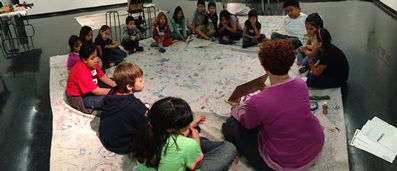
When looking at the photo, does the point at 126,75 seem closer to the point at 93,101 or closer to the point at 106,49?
the point at 93,101

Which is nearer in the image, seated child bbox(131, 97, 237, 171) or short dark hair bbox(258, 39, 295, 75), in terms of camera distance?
seated child bbox(131, 97, 237, 171)

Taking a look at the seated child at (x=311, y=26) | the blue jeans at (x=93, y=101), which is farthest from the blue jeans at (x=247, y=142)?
the seated child at (x=311, y=26)

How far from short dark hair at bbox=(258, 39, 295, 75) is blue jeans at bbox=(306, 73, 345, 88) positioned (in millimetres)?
1402

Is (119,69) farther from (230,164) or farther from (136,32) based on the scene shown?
(136,32)

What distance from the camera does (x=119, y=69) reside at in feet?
7.35

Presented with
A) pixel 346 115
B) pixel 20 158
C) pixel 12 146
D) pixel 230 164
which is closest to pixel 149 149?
pixel 230 164

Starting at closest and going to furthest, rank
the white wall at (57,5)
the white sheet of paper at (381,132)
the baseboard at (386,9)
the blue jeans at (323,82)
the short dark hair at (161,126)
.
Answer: the short dark hair at (161,126) → the white sheet of paper at (381,132) → the blue jeans at (323,82) → the baseboard at (386,9) → the white wall at (57,5)

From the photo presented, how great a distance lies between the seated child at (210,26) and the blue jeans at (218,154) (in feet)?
8.88

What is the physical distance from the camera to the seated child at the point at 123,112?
2.16m

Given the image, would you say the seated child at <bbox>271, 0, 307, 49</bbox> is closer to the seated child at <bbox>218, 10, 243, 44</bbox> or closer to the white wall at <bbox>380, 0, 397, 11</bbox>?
the seated child at <bbox>218, 10, 243, 44</bbox>

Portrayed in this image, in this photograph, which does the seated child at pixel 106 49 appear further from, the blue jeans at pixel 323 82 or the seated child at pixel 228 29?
the blue jeans at pixel 323 82

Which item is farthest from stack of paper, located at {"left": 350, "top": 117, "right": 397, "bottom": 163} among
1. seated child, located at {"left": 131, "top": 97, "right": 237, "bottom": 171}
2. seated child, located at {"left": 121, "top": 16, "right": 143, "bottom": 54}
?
seated child, located at {"left": 121, "top": 16, "right": 143, "bottom": 54}

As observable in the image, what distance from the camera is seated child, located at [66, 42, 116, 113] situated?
2.82m

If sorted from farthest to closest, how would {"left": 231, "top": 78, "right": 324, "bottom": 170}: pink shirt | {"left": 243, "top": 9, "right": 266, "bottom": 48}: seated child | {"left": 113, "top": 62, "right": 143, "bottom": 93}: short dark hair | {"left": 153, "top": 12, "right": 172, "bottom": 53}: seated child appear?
{"left": 153, "top": 12, "right": 172, "bottom": 53}: seated child → {"left": 243, "top": 9, "right": 266, "bottom": 48}: seated child → {"left": 113, "top": 62, "right": 143, "bottom": 93}: short dark hair → {"left": 231, "top": 78, "right": 324, "bottom": 170}: pink shirt
